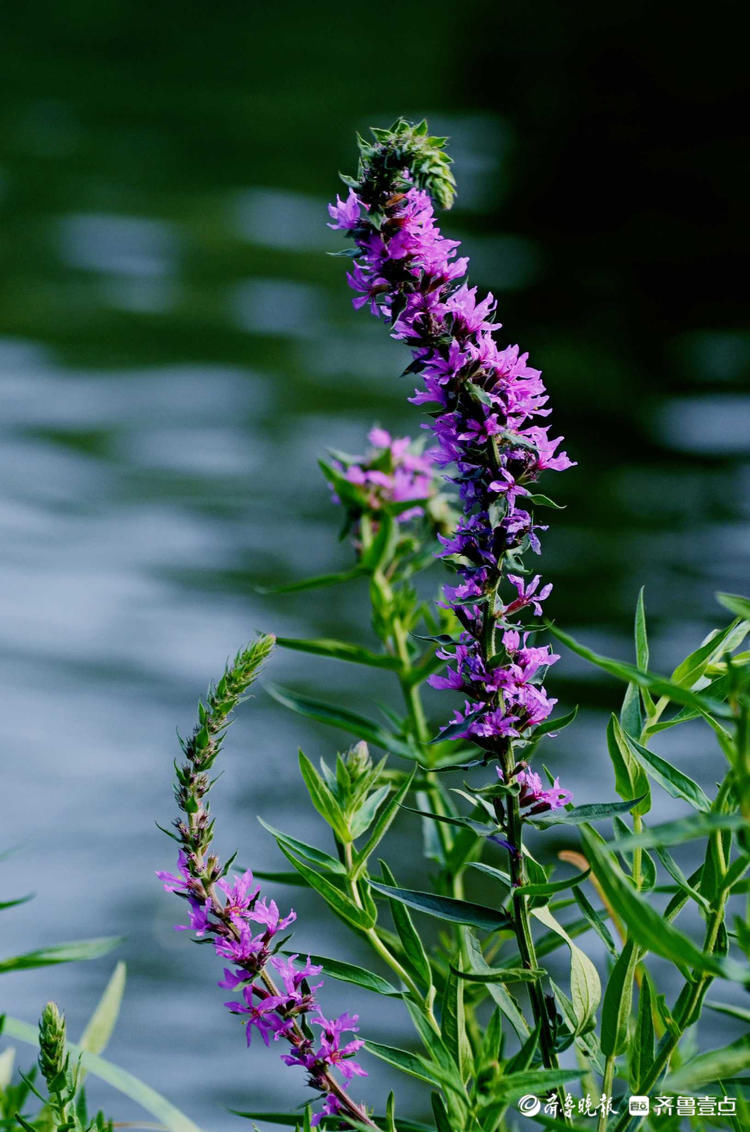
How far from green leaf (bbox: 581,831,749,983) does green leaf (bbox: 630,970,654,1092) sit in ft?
0.47

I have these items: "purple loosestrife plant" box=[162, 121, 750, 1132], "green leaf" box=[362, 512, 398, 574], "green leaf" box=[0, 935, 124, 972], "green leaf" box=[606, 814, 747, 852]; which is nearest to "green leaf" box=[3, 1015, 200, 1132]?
"green leaf" box=[0, 935, 124, 972]

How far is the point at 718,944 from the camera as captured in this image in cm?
47

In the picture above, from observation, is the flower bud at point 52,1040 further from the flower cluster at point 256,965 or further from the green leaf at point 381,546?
the green leaf at point 381,546

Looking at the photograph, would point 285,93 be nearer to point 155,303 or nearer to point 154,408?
point 155,303

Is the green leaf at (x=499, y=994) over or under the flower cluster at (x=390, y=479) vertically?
under

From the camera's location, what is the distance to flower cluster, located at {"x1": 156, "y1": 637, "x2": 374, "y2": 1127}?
0.44m

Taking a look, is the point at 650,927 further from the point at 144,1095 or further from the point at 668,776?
the point at 144,1095

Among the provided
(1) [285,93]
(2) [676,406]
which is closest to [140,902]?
(2) [676,406]

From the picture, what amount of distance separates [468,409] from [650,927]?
181mm

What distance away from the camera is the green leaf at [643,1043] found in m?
0.48

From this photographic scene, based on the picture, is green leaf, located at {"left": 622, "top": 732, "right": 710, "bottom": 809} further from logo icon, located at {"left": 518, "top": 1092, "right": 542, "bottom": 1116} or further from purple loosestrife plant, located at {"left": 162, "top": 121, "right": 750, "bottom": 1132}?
logo icon, located at {"left": 518, "top": 1092, "right": 542, "bottom": 1116}

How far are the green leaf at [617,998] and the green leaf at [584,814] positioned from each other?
0.05m

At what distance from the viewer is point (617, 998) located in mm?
456

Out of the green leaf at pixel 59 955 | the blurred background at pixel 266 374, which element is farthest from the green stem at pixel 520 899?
the blurred background at pixel 266 374
